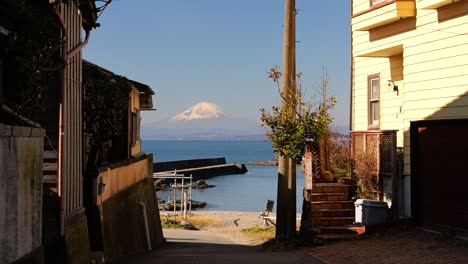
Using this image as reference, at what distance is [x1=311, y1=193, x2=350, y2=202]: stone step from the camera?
14.7 metres

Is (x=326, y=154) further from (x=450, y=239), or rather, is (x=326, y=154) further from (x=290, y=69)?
(x=450, y=239)

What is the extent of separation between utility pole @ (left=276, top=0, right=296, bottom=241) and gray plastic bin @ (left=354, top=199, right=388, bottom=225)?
113 inches

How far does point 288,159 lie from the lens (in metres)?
17.5

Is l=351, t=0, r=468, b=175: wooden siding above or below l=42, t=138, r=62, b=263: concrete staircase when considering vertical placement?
above

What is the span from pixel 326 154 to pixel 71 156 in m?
8.41

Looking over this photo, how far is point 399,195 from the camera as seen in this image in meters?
14.6

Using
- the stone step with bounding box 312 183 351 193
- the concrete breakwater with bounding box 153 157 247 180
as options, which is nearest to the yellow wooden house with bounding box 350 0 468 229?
the stone step with bounding box 312 183 351 193

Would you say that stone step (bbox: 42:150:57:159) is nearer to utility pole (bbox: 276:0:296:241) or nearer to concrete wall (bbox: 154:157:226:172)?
utility pole (bbox: 276:0:296:241)

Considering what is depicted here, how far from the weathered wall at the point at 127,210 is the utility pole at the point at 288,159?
15.0 ft

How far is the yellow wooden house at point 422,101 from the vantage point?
12727 mm

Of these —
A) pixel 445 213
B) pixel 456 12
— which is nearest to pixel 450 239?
pixel 445 213

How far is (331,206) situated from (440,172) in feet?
9.91

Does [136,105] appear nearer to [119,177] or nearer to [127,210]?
[127,210]

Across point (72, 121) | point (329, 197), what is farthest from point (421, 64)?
point (72, 121)
